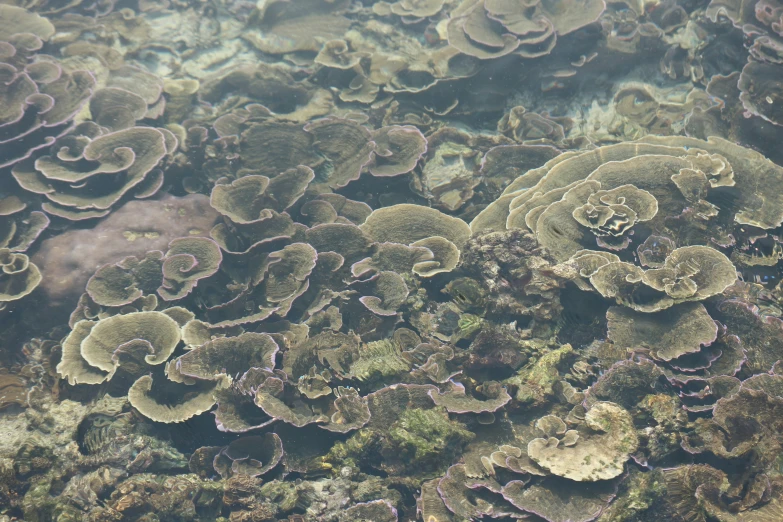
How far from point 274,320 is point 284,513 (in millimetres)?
1988

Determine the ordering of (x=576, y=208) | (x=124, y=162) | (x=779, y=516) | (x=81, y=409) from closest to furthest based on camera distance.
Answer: (x=779, y=516)
(x=81, y=409)
(x=576, y=208)
(x=124, y=162)

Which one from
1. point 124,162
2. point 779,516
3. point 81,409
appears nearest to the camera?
point 779,516

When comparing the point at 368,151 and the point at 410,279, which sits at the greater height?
the point at 368,151

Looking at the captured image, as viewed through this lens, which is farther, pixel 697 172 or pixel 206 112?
pixel 206 112

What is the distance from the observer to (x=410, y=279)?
575 centimetres

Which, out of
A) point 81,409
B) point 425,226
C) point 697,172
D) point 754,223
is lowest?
point 81,409

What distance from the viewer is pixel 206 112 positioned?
8.56 m

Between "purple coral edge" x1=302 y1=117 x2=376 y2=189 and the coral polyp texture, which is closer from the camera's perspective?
the coral polyp texture

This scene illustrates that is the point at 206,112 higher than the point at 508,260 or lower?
lower

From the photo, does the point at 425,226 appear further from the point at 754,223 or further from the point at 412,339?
the point at 754,223

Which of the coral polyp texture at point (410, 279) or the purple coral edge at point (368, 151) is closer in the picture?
the coral polyp texture at point (410, 279)

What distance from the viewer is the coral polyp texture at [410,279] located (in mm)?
4246

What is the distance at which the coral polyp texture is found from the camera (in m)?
4.25

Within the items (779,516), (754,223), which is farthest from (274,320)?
(754,223)
